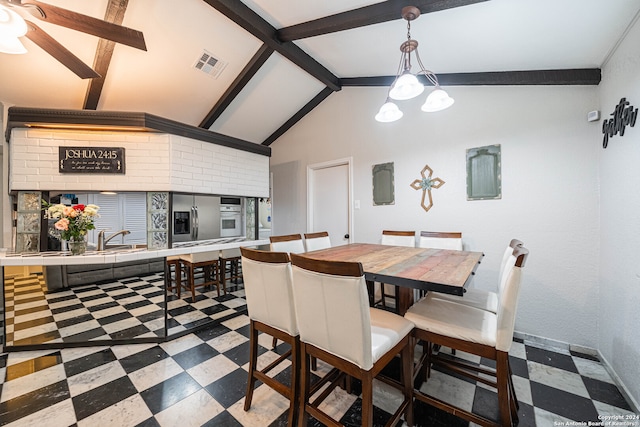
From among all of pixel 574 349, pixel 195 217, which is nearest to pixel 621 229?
pixel 574 349

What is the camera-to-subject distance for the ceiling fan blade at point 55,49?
1542 mm

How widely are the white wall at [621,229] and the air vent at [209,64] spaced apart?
336 cm

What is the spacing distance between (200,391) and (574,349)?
10.1 feet

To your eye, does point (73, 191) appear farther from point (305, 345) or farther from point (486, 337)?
point (486, 337)

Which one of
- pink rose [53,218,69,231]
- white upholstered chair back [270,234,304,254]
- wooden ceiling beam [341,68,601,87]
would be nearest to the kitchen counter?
pink rose [53,218,69,231]

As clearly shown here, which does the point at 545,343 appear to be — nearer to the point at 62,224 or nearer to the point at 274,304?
the point at 274,304

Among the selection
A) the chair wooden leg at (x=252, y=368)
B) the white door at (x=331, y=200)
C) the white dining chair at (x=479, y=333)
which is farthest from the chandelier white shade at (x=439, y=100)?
the chair wooden leg at (x=252, y=368)

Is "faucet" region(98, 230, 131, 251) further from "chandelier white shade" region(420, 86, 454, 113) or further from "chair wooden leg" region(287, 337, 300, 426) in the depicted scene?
"chandelier white shade" region(420, 86, 454, 113)

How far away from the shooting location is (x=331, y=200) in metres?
3.91

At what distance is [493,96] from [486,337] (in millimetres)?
2357

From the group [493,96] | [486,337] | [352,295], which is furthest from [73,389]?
[493,96]

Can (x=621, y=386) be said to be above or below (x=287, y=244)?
below

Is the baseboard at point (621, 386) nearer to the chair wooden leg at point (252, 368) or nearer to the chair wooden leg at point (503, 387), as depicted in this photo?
the chair wooden leg at point (503, 387)

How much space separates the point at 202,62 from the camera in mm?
2707
